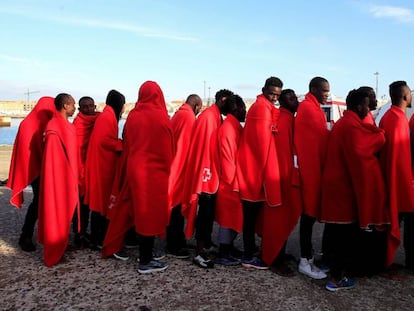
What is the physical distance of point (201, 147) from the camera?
14.3ft

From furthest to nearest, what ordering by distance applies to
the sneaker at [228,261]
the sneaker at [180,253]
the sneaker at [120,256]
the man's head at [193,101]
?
the man's head at [193,101] → the sneaker at [180,253] → the sneaker at [120,256] → the sneaker at [228,261]

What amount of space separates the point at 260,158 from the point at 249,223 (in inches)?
27.6

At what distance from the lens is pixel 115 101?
16.2 ft

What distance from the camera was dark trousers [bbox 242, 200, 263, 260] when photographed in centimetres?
434

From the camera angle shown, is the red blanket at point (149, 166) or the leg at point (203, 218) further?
the leg at point (203, 218)

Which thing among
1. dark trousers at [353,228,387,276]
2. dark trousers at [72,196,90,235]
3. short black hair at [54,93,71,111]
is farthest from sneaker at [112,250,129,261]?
dark trousers at [353,228,387,276]

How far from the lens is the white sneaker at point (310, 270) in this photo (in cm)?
413

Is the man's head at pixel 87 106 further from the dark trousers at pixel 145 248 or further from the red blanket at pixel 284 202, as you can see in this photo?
the red blanket at pixel 284 202

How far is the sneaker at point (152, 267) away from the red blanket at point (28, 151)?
1.64m

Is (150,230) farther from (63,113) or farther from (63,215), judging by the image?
(63,113)

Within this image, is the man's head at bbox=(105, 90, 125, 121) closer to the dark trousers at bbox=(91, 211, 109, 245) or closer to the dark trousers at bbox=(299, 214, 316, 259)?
the dark trousers at bbox=(91, 211, 109, 245)

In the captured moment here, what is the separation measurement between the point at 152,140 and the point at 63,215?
1.26 metres

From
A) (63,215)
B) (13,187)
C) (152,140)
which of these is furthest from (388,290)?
(13,187)

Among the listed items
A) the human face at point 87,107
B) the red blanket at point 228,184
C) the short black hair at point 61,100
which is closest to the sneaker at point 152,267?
the red blanket at point 228,184
